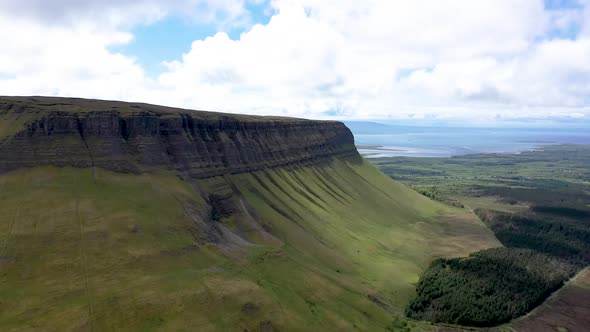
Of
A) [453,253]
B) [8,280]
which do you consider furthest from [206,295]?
[453,253]

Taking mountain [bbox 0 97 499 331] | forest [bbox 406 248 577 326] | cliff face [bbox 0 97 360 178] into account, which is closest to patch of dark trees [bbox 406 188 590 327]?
forest [bbox 406 248 577 326]

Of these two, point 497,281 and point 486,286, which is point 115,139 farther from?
point 497,281

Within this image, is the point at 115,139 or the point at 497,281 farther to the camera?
the point at 497,281

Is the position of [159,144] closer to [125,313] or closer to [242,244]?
[242,244]

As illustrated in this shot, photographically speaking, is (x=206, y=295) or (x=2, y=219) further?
(x=2, y=219)

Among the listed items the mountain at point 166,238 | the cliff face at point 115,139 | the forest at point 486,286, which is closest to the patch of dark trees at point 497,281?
the forest at point 486,286

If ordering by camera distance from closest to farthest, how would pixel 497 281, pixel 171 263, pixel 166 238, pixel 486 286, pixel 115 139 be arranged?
pixel 171 263
pixel 166 238
pixel 115 139
pixel 486 286
pixel 497 281

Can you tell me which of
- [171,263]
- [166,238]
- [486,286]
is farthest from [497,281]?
[166,238]
